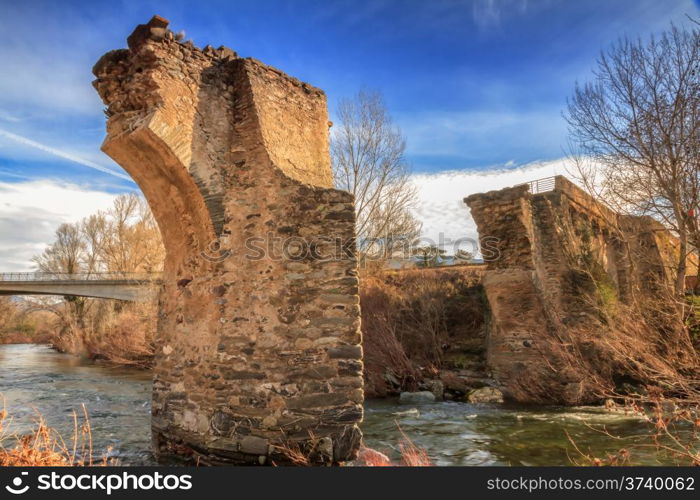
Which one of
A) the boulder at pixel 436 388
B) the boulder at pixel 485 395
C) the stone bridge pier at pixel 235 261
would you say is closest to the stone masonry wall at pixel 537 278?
the boulder at pixel 485 395

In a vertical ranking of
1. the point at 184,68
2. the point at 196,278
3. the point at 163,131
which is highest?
the point at 184,68

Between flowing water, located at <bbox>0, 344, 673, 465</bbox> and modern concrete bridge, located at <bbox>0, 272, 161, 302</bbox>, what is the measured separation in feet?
30.0

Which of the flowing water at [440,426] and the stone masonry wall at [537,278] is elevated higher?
the stone masonry wall at [537,278]

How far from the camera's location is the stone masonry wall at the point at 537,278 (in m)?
10.1

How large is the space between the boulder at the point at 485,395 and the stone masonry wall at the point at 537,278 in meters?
0.26

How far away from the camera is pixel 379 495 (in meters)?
3.26

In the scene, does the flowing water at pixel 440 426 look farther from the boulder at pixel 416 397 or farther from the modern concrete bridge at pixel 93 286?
the modern concrete bridge at pixel 93 286

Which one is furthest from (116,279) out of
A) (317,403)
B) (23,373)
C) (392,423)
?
(317,403)

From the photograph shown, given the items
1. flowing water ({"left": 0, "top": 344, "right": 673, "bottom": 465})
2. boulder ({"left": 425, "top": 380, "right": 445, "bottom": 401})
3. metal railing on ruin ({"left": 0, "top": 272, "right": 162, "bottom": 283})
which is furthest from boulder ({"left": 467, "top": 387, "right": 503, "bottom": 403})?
metal railing on ruin ({"left": 0, "top": 272, "right": 162, "bottom": 283})

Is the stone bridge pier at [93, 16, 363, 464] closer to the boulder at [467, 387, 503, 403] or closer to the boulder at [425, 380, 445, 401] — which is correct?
the boulder at [467, 387, 503, 403]

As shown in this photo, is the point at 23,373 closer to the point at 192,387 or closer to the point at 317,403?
the point at 192,387

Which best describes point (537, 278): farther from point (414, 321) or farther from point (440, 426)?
point (440, 426)

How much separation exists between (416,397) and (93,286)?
2164 cm

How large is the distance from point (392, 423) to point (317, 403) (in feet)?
12.4
